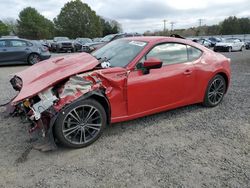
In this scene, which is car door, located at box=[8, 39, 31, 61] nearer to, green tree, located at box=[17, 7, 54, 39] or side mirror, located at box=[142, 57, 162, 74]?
side mirror, located at box=[142, 57, 162, 74]

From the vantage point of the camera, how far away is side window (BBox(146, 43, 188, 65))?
160 inches

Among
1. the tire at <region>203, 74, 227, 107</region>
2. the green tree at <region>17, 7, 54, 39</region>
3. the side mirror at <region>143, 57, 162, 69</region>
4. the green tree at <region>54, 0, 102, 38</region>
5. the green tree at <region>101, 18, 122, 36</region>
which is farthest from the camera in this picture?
the green tree at <region>101, 18, 122, 36</region>

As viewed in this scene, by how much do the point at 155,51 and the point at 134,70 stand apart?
61 cm

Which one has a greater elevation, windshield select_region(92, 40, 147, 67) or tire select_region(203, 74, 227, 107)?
windshield select_region(92, 40, 147, 67)

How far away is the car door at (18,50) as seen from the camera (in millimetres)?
11930

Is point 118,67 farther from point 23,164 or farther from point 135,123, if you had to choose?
point 23,164

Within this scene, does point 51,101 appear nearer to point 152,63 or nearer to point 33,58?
point 152,63

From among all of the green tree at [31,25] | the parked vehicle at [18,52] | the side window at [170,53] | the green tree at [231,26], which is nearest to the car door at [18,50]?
the parked vehicle at [18,52]

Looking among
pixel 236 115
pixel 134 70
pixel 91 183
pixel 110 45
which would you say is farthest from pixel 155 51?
pixel 91 183

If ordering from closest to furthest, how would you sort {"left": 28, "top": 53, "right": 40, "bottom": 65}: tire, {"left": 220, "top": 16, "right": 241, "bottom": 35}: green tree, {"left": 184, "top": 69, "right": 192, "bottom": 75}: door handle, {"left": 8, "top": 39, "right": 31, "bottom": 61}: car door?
{"left": 184, "top": 69, "right": 192, "bottom": 75}: door handle
{"left": 8, "top": 39, "right": 31, "bottom": 61}: car door
{"left": 28, "top": 53, "right": 40, "bottom": 65}: tire
{"left": 220, "top": 16, "right": 241, "bottom": 35}: green tree

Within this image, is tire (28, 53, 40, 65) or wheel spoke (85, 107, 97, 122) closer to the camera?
wheel spoke (85, 107, 97, 122)

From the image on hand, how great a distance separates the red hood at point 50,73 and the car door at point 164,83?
76cm

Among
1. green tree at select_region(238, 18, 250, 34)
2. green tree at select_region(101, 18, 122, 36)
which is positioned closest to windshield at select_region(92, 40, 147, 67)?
green tree at select_region(101, 18, 122, 36)

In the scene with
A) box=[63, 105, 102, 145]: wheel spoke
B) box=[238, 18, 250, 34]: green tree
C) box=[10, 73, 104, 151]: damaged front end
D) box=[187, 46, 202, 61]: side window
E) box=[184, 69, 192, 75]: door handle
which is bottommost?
box=[63, 105, 102, 145]: wheel spoke
